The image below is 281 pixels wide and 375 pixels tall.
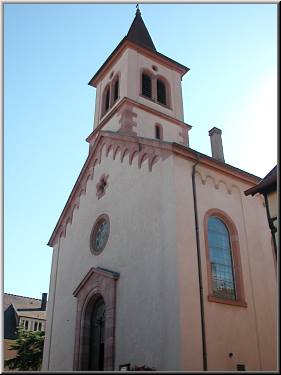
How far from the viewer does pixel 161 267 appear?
1298 centimetres

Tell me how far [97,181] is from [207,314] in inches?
374

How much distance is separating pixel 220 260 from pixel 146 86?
14.1 m

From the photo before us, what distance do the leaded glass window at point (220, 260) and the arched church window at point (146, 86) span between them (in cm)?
1193

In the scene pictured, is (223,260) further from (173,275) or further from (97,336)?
(97,336)

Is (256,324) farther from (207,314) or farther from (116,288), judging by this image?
(116,288)

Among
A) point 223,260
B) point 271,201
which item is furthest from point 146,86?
point 271,201

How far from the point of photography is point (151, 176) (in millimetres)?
15289

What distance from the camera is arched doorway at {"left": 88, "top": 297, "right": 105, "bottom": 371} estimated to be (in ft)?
49.9

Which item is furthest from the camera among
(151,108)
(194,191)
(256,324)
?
(151,108)

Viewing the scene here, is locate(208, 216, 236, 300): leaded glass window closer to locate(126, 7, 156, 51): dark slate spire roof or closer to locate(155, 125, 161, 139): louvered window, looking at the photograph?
locate(155, 125, 161, 139): louvered window

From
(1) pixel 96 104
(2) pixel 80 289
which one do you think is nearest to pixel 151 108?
(1) pixel 96 104

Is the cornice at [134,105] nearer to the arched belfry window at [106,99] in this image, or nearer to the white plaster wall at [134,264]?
the arched belfry window at [106,99]

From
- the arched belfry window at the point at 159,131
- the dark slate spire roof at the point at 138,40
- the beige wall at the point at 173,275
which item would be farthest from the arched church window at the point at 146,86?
the beige wall at the point at 173,275

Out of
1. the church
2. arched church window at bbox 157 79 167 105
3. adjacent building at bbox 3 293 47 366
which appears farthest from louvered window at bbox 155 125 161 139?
adjacent building at bbox 3 293 47 366
